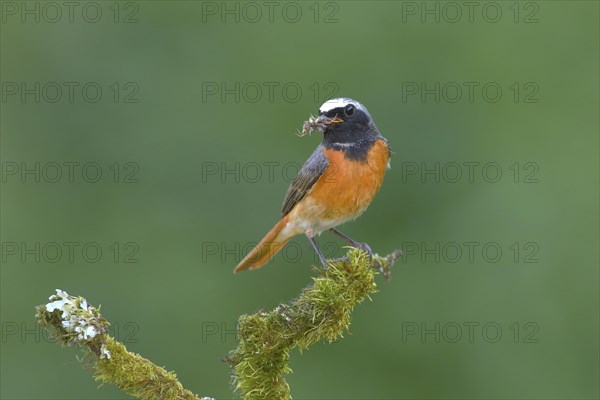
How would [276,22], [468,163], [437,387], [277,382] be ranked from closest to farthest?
[277,382]
[437,387]
[468,163]
[276,22]

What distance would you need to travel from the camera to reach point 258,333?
3553 mm

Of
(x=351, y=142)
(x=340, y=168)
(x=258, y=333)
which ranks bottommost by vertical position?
(x=258, y=333)

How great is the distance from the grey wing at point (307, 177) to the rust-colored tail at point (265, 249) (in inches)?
7.8

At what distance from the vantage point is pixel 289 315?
3635 millimetres

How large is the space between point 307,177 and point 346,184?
28 centimetres

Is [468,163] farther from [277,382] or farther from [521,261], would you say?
[277,382]

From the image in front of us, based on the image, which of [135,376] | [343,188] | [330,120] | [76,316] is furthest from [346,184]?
[76,316]

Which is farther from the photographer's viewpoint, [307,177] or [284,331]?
[307,177]

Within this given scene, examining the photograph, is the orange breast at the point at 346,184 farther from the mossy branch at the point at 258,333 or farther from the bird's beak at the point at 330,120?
the mossy branch at the point at 258,333

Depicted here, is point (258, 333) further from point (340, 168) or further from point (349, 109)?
point (349, 109)

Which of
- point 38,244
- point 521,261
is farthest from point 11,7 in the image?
point 521,261

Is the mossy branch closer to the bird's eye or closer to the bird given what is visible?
the bird

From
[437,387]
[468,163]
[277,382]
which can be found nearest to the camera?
[277,382]

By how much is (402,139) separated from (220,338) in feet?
7.80
